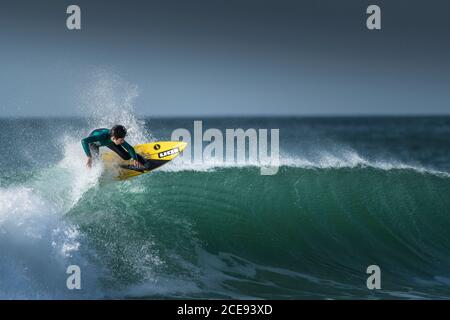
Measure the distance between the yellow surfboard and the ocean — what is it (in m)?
0.26

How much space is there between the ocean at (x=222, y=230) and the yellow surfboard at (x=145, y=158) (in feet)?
0.85

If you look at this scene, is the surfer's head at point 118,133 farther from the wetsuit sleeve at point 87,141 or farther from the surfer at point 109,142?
the wetsuit sleeve at point 87,141

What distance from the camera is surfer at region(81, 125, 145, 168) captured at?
27.9 feet

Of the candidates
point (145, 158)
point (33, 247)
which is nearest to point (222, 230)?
point (145, 158)

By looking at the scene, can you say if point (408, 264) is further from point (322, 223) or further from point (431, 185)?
point (431, 185)

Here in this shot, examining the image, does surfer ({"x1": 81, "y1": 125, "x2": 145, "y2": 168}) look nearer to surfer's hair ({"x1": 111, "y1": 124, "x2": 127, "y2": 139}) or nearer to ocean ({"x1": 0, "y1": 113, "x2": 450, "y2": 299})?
surfer's hair ({"x1": 111, "y1": 124, "x2": 127, "y2": 139})

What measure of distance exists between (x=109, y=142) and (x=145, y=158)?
1.04 m

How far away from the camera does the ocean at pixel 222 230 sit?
7672mm

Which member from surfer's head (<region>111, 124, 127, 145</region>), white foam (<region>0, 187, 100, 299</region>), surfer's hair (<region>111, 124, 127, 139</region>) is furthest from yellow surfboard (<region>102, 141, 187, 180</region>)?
white foam (<region>0, 187, 100, 299</region>)

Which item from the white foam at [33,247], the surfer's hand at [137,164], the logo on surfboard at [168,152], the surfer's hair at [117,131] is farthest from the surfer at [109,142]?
the white foam at [33,247]

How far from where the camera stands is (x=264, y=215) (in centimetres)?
1048

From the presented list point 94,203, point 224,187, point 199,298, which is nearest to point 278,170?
point 224,187
